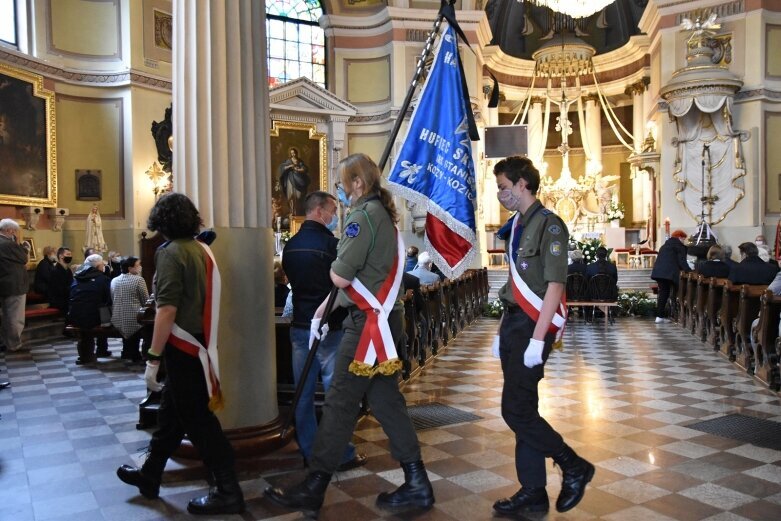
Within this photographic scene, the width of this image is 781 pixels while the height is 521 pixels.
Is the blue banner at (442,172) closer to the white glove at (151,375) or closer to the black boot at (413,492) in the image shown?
the black boot at (413,492)

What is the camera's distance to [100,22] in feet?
46.0

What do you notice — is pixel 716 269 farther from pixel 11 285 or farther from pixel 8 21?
pixel 8 21

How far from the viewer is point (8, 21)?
1291 cm

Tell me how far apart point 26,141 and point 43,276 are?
294 cm

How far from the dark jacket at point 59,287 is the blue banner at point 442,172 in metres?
8.56

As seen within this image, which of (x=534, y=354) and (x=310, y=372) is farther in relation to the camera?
(x=310, y=372)

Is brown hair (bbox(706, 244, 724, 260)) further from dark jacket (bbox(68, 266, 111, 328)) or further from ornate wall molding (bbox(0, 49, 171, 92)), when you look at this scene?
ornate wall molding (bbox(0, 49, 171, 92))

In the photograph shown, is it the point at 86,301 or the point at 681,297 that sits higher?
the point at 86,301

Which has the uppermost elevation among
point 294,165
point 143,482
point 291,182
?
point 294,165


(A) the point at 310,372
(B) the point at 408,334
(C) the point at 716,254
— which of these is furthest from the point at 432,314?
(C) the point at 716,254

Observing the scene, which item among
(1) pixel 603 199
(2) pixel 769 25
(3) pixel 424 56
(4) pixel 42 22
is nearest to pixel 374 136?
(1) pixel 603 199

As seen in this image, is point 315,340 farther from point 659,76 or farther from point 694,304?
point 659,76

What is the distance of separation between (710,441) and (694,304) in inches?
247

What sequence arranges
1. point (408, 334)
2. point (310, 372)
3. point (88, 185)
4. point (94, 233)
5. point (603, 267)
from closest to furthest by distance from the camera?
point (310, 372), point (408, 334), point (603, 267), point (94, 233), point (88, 185)
